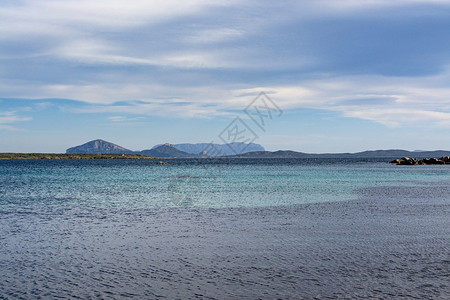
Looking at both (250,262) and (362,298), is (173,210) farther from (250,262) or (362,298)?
(362,298)

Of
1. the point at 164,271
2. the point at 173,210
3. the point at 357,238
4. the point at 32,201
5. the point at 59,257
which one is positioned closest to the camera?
the point at 164,271

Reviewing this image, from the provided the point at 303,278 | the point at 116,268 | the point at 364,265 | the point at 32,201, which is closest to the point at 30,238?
the point at 116,268

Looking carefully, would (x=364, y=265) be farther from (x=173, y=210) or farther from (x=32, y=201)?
(x=32, y=201)

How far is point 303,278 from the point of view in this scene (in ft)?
49.9

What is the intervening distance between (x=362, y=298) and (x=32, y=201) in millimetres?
33265

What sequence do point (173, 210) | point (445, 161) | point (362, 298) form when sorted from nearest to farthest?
point (362, 298), point (173, 210), point (445, 161)

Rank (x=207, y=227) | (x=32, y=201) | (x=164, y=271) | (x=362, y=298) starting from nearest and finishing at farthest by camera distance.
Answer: (x=362, y=298) → (x=164, y=271) → (x=207, y=227) → (x=32, y=201)

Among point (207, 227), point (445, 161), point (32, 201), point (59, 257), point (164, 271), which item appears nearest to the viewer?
point (164, 271)

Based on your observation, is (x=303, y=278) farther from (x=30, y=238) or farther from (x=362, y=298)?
(x=30, y=238)

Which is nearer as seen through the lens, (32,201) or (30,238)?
(30,238)

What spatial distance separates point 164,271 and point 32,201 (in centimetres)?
2700

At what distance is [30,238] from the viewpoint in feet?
72.9

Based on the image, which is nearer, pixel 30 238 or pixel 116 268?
pixel 116 268

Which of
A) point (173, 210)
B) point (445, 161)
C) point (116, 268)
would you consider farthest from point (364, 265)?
point (445, 161)
